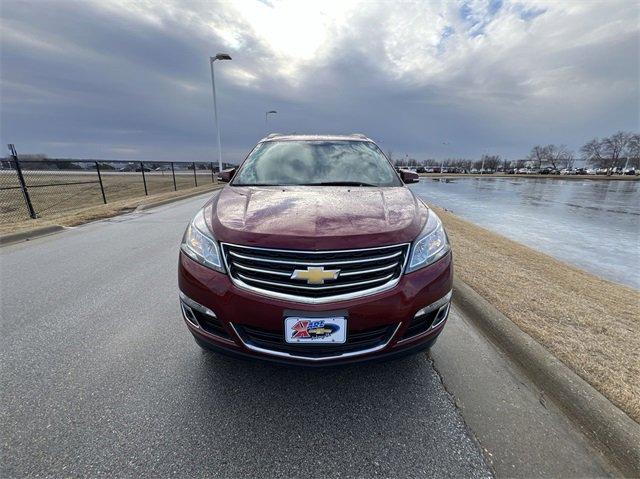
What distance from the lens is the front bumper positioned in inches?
71.2

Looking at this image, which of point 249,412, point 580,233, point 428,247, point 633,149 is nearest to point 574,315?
point 428,247

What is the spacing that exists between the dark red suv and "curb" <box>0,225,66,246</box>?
21.9 feet

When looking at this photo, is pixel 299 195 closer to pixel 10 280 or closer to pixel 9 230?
pixel 10 280

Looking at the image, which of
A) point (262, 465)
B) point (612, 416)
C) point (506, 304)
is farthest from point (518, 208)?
point (262, 465)

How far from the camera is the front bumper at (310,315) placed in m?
1.81

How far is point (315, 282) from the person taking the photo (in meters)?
1.81

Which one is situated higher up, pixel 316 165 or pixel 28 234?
pixel 316 165

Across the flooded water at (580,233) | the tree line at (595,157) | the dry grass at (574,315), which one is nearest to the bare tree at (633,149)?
the tree line at (595,157)

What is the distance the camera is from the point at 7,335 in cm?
288

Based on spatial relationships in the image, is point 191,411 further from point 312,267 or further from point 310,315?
point 312,267

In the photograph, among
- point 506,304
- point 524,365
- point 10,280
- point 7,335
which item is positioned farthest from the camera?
point 10,280

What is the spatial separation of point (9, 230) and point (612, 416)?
10057 millimetres

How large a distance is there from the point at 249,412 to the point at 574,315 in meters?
3.36

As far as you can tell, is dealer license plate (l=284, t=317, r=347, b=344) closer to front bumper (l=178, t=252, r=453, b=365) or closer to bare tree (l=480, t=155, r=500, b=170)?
front bumper (l=178, t=252, r=453, b=365)
